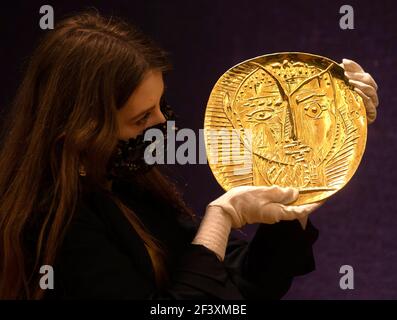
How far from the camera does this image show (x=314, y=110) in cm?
169

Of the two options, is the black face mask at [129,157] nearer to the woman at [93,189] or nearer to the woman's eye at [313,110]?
the woman at [93,189]

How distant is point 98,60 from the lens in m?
1.48

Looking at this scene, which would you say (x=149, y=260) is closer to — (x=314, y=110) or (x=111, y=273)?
(x=111, y=273)

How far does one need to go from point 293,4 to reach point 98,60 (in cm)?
109

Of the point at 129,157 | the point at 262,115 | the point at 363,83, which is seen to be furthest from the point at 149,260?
the point at 363,83

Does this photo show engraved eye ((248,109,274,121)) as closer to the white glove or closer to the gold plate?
the gold plate

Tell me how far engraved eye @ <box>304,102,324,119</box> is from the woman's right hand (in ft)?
0.64

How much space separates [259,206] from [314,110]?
27cm

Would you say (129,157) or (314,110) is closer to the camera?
(129,157)

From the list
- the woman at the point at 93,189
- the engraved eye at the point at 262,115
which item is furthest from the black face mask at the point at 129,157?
the engraved eye at the point at 262,115

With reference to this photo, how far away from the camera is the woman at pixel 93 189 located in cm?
143

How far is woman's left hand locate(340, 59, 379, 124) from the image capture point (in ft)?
5.40

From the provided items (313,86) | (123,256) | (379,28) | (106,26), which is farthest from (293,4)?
(123,256)

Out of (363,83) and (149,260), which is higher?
(363,83)
